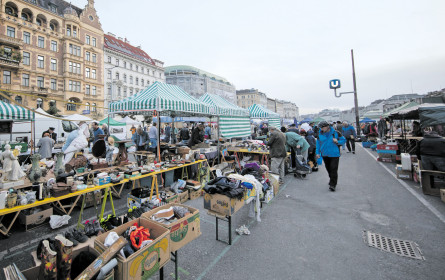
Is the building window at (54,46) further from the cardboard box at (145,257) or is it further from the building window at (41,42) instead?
the cardboard box at (145,257)

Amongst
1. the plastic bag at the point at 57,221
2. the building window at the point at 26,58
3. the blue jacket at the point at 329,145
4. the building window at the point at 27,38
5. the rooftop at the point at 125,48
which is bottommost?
the plastic bag at the point at 57,221

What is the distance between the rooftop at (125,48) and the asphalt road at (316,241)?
48786mm

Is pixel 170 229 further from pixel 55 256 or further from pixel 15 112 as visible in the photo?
pixel 15 112

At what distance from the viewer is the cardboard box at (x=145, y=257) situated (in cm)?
170

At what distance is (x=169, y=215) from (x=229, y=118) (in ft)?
25.0

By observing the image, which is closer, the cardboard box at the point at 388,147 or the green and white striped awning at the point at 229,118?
the green and white striped awning at the point at 229,118

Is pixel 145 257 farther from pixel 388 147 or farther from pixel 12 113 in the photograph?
pixel 388 147

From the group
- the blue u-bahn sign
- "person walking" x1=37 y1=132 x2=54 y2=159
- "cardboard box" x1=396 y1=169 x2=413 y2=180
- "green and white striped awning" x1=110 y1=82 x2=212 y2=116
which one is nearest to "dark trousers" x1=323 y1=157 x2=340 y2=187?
"cardboard box" x1=396 y1=169 x2=413 y2=180

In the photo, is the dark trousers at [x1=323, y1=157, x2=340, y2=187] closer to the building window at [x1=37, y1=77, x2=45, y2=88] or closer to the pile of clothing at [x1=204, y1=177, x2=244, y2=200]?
the pile of clothing at [x1=204, y1=177, x2=244, y2=200]

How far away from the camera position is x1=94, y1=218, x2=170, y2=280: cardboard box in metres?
1.70

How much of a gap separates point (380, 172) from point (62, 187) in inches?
402

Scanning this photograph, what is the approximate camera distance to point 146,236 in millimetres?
2107

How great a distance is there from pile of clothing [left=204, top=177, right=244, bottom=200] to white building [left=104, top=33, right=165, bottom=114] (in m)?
43.3

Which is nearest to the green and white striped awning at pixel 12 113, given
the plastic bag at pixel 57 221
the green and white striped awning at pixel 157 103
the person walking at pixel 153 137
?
the green and white striped awning at pixel 157 103
